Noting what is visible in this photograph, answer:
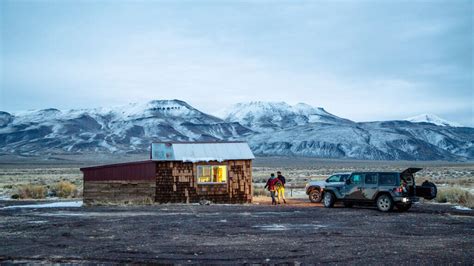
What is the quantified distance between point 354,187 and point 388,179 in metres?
1.75

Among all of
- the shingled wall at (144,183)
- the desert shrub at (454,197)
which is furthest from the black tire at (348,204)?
the shingled wall at (144,183)

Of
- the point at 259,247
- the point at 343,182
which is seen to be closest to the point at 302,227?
the point at 259,247

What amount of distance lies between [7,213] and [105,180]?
21.2 ft

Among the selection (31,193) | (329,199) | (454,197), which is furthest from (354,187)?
(31,193)

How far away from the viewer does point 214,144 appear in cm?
2877

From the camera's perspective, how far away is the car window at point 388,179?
2117 cm

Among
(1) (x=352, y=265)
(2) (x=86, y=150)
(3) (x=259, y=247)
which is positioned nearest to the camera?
(1) (x=352, y=265)

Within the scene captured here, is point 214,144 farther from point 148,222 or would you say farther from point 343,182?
point 148,222

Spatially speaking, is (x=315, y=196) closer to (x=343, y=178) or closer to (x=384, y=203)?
(x=343, y=178)

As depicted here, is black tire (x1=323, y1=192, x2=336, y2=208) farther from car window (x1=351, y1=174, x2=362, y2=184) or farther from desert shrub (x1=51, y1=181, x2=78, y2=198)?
desert shrub (x1=51, y1=181, x2=78, y2=198)

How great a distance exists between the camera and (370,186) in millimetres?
21984

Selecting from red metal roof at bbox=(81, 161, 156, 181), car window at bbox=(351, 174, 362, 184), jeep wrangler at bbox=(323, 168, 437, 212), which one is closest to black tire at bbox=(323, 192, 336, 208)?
jeep wrangler at bbox=(323, 168, 437, 212)

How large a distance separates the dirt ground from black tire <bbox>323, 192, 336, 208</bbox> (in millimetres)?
1742

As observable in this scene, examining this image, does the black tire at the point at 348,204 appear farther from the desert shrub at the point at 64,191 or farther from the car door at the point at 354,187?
the desert shrub at the point at 64,191
